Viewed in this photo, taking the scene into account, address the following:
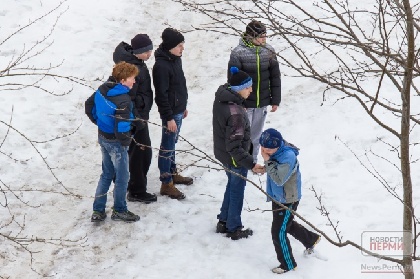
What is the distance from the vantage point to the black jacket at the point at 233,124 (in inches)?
233

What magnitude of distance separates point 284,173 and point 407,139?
81.3 inches

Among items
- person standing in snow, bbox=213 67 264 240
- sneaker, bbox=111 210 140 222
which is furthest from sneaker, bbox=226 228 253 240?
sneaker, bbox=111 210 140 222

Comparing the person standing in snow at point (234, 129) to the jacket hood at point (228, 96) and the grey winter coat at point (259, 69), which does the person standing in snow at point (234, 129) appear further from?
the grey winter coat at point (259, 69)

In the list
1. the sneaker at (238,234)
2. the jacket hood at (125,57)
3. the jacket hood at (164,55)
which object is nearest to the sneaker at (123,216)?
the sneaker at (238,234)

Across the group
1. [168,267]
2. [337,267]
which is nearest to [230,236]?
[168,267]

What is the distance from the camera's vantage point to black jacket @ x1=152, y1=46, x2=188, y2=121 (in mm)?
6820

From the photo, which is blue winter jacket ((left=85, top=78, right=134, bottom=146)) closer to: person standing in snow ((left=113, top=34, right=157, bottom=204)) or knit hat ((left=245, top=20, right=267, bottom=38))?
person standing in snow ((left=113, top=34, right=157, bottom=204))

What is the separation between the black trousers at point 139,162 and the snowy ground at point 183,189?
27cm

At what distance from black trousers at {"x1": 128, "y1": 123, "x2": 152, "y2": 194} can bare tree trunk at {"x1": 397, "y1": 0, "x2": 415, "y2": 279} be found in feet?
13.0

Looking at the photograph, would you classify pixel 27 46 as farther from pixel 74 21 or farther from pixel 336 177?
pixel 336 177

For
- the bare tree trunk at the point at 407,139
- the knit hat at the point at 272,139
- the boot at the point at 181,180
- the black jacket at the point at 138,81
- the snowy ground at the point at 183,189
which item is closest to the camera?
the bare tree trunk at the point at 407,139

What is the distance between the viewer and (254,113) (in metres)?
7.60

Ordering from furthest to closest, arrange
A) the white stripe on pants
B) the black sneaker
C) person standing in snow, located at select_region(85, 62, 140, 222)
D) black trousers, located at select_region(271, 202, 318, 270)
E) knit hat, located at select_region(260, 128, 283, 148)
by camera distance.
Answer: the white stripe on pants → the black sneaker → person standing in snow, located at select_region(85, 62, 140, 222) → black trousers, located at select_region(271, 202, 318, 270) → knit hat, located at select_region(260, 128, 283, 148)

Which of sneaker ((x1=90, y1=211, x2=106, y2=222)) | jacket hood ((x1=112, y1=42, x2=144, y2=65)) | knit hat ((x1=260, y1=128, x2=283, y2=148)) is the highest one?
jacket hood ((x1=112, y1=42, x2=144, y2=65))
